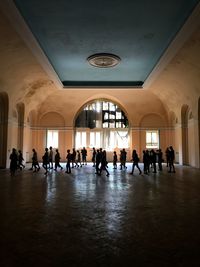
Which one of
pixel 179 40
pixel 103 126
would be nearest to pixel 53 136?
pixel 103 126

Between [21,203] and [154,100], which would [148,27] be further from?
[154,100]

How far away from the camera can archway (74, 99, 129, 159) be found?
25.6 metres

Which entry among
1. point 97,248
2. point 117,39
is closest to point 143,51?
point 117,39

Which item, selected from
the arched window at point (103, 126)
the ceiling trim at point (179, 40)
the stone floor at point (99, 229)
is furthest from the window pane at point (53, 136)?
the stone floor at point (99, 229)

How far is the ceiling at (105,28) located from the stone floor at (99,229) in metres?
6.53

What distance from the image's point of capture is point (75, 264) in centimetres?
325

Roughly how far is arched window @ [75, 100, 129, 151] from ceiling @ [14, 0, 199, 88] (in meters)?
9.87

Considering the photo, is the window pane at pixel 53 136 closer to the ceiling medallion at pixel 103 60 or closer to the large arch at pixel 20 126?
the large arch at pixel 20 126

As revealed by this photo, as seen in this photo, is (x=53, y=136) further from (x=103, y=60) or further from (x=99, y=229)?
(x=99, y=229)

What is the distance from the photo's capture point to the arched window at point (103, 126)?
25.6 meters

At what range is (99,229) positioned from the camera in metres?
4.66

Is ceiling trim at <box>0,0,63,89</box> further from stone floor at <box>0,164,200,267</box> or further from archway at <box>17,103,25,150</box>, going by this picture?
stone floor at <box>0,164,200,267</box>

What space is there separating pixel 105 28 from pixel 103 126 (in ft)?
52.0

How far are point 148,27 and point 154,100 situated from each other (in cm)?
1332
